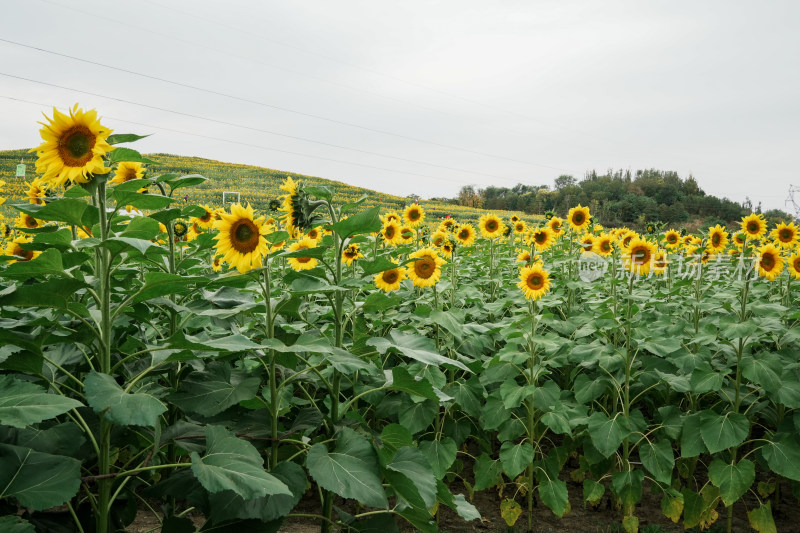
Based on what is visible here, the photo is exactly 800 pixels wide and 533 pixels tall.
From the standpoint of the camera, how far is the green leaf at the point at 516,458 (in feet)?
10.8

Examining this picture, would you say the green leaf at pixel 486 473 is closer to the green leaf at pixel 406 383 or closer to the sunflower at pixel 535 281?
the sunflower at pixel 535 281

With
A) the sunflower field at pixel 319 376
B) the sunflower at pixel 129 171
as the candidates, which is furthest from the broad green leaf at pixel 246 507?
the sunflower at pixel 129 171

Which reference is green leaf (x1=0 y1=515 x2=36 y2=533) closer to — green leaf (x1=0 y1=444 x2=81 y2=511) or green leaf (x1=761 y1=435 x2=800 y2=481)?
green leaf (x1=0 y1=444 x2=81 y2=511)

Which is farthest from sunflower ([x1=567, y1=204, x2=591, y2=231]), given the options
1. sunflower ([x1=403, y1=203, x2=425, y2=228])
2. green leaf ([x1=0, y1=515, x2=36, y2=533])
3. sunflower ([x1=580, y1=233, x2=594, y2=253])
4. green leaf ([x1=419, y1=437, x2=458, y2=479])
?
green leaf ([x1=0, y1=515, x2=36, y2=533])

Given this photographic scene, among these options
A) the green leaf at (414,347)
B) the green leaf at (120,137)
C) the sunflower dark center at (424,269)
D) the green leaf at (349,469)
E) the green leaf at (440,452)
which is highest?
the green leaf at (120,137)

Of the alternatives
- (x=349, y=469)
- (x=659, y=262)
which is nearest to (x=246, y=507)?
(x=349, y=469)

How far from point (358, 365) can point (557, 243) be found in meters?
5.69

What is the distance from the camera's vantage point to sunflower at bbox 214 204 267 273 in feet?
6.55

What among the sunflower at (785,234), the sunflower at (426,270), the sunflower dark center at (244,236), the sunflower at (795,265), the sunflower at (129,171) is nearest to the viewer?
the sunflower dark center at (244,236)

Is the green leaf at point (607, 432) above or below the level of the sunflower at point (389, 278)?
below

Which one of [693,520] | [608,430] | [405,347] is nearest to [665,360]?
[608,430]

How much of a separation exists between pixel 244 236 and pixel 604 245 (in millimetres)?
3974

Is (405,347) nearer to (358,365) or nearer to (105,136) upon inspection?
(358,365)

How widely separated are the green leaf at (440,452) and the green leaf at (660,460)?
48.8 inches
